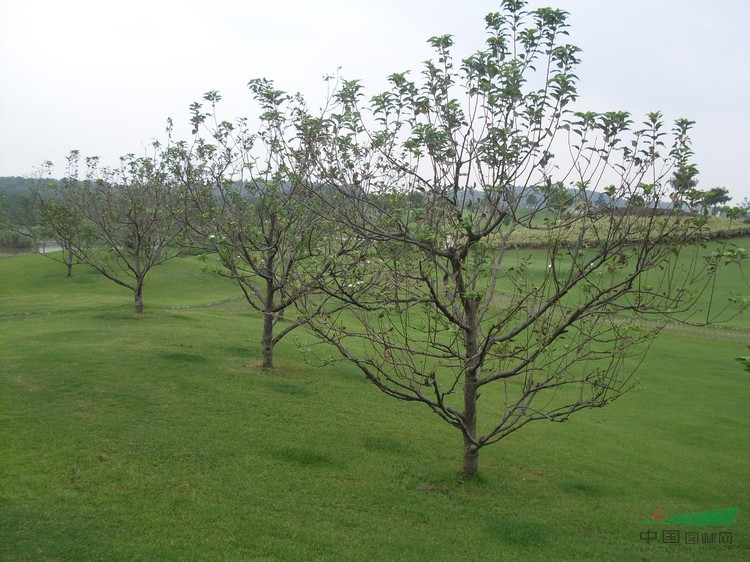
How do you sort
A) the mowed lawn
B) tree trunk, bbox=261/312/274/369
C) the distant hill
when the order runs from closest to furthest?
the mowed lawn, tree trunk, bbox=261/312/274/369, the distant hill

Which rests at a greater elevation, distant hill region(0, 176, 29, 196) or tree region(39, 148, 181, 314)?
distant hill region(0, 176, 29, 196)

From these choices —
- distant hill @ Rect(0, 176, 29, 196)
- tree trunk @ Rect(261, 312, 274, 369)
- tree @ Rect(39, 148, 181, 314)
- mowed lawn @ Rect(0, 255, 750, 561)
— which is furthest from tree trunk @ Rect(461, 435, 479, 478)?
distant hill @ Rect(0, 176, 29, 196)

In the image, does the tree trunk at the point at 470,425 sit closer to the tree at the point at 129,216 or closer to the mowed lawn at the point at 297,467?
the mowed lawn at the point at 297,467

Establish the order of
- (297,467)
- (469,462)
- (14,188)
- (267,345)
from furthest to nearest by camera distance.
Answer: (14,188) → (267,345) → (469,462) → (297,467)

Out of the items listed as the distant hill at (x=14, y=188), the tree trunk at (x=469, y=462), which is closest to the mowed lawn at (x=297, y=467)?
the tree trunk at (x=469, y=462)

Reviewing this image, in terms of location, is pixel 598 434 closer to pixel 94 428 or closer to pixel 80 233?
pixel 94 428

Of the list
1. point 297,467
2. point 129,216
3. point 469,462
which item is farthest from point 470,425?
point 129,216

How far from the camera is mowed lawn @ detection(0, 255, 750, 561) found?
26.5 feet

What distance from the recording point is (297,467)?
35.0ft

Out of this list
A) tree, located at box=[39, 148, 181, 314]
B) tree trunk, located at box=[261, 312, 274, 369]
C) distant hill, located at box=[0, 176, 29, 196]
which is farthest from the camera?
distant hill, located at box=[0, 176, 29, 196]

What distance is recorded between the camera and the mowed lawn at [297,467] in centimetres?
808

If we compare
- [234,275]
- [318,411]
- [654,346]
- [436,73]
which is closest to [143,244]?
[234,275]

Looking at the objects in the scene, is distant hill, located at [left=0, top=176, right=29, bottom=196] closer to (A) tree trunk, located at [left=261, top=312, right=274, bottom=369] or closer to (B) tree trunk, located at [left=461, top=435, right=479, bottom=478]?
(A) tree trunk, located at [left=261, top=312, right=274, bottom=369]

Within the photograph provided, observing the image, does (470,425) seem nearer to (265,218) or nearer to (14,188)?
(265,218)
